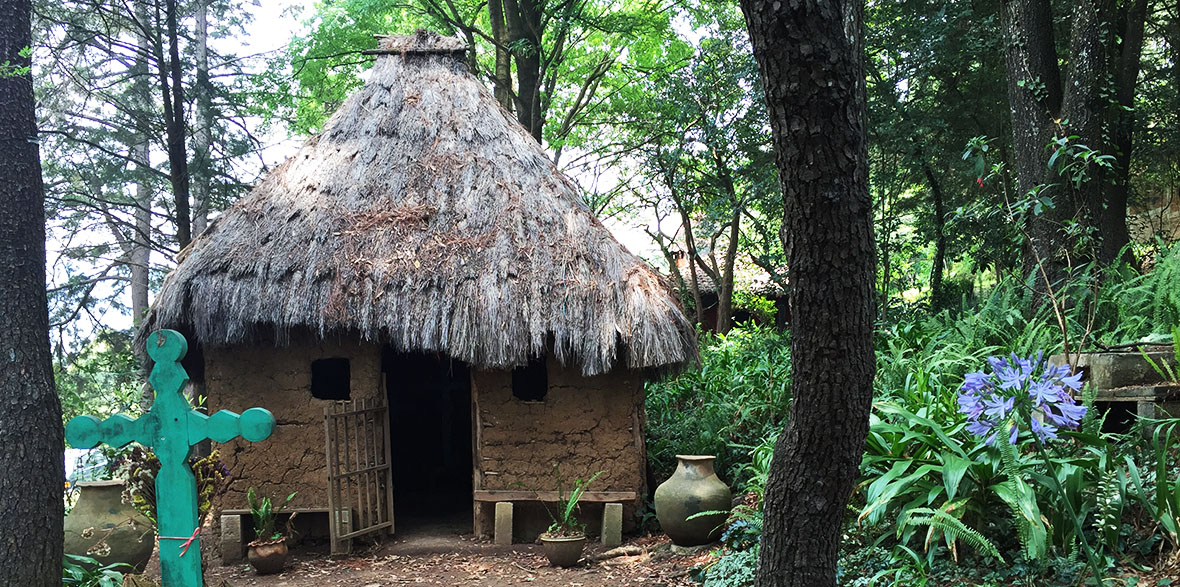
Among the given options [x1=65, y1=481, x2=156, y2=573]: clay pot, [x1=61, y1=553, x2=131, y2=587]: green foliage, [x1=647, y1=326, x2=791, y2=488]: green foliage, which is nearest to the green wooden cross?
[x1=61, y1=553, x2=131, y2=587]: green foliage

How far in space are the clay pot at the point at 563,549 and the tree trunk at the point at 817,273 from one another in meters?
3.60

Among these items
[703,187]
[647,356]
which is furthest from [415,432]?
[703,187]

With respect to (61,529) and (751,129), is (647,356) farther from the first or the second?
(751,129)

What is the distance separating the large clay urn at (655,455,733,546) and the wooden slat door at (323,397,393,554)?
2.43 metres

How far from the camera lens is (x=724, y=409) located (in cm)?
828

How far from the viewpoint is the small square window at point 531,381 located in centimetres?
838

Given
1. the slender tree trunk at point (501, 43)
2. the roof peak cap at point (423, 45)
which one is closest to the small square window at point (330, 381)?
the roof peak cap at point (423, 45)

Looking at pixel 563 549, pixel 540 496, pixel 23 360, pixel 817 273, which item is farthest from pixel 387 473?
pixel 817 273

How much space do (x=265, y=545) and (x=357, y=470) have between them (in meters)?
0.89

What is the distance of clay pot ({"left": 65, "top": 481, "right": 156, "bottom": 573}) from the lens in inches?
200

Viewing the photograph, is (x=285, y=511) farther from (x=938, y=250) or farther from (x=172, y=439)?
(x=938, y=250)

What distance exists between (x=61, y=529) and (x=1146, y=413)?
5.78 meters

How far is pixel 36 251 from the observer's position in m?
4.32

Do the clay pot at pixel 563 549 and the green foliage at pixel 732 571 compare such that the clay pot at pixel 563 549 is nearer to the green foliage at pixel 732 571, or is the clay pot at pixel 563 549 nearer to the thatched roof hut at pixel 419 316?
the thatched roof hut at pixel 419 316
